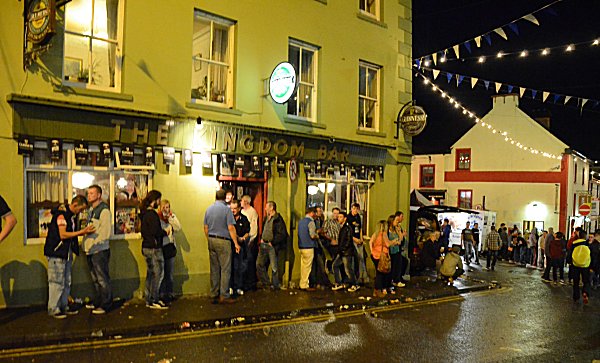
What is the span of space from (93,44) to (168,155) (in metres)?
2.51

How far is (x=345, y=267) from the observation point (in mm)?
12906

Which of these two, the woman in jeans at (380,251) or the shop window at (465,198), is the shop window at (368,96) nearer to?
the woman in jeans at (380,251)

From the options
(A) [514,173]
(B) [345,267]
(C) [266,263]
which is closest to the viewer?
(C) [266,263]

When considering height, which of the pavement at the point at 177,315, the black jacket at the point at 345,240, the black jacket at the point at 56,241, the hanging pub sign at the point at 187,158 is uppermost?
the hanging pub sign at the point at 187,158

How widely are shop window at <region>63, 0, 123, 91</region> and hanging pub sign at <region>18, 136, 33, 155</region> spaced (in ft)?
4.23

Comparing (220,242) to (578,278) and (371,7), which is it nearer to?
(371,7)

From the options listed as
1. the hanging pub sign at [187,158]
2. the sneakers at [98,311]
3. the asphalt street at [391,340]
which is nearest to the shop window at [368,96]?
the asphalt street at [391,340]

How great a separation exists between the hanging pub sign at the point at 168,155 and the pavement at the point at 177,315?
2781mm

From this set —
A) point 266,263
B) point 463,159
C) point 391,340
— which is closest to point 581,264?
point 391,340

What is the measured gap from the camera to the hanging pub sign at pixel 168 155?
1087 cm

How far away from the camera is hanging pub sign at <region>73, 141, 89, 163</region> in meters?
9.69

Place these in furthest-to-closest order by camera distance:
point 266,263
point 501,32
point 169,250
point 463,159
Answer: point 463,159
point 501,32
point 266,263
point 169,250

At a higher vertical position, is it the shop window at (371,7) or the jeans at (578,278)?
the shop window at (371,7)

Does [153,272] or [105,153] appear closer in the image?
[153,272]
